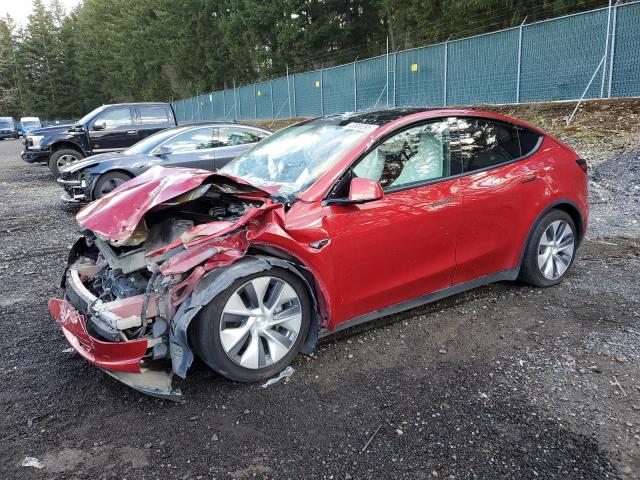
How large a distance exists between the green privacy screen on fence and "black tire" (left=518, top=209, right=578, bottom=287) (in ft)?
16.2

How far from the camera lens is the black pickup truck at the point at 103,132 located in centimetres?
1266

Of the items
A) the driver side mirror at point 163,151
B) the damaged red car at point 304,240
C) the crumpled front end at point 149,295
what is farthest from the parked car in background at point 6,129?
the crumpled front end at point 149,295

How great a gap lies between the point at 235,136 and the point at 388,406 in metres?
7.07

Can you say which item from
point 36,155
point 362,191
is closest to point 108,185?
point 36,155

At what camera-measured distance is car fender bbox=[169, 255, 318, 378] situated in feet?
9.09

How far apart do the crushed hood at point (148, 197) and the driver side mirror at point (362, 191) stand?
596 millimetres

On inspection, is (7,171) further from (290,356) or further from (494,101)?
(290,356)

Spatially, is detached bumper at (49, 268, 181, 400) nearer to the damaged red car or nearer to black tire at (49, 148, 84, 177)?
the damaged red car

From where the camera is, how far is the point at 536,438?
8.31ft

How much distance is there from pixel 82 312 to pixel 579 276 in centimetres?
429

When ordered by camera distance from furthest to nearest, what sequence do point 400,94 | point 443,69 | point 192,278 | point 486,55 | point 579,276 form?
point 400,94 → point 443,69 → point 486,55 → point 579,276 → point 192,278

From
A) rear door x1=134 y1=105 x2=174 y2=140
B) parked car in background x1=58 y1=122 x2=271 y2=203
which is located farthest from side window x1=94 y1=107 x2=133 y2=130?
parked car in background x1=58 y1=122 x2=271 y2=203

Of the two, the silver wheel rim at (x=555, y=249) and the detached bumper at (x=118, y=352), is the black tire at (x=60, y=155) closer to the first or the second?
the detached bumper at (x=118, y=352)

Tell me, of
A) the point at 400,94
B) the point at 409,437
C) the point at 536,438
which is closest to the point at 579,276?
the point at 536,438
